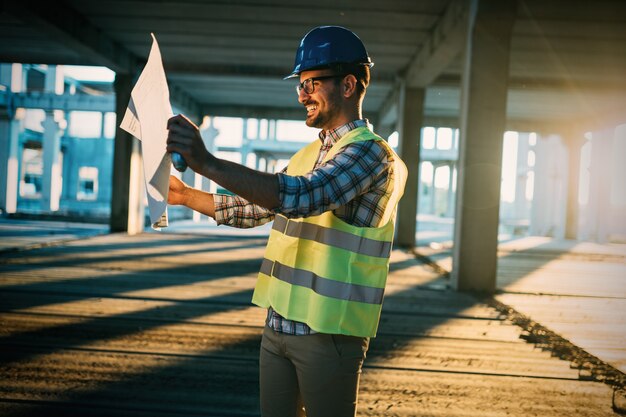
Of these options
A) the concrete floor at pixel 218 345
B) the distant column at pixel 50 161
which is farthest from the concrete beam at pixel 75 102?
the concrete floor at pixel 218 345

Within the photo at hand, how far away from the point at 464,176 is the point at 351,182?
267 inches

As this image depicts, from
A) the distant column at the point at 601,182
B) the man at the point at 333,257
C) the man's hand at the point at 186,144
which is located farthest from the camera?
the distant column at the point at 601,182

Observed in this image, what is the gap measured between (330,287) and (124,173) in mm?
13894

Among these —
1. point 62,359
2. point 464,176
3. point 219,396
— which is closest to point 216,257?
point 464,176

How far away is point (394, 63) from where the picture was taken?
13.8m

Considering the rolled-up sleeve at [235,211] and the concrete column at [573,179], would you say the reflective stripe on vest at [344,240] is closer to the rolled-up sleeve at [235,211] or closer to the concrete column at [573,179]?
the rolled-up sleeve at [235,211]

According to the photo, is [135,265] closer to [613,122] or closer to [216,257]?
[216,257]

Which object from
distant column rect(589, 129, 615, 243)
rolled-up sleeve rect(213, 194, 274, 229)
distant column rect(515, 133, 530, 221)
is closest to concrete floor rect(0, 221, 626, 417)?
rolled-up sleeve rect(213, 194, 274, 229)

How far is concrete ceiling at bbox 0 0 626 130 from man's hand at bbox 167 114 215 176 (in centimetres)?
815

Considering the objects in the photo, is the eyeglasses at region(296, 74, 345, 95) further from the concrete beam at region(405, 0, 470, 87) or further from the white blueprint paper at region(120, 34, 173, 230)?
the concrete beam at region(405, 0, 470, 87)

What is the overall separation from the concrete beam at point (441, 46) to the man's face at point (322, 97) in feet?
24.6

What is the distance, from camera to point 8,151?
870 inches

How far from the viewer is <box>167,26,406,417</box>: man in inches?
61.0

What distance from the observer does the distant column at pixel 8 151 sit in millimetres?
22125
